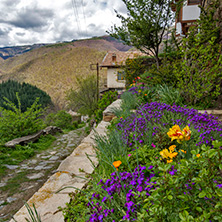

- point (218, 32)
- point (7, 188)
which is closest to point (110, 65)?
point (218, 32)

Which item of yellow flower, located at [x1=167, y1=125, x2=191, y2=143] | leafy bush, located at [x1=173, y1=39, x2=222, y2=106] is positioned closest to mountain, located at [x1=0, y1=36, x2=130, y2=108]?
leafy bush, located at [x1=173, y1=39, x2=222, y2=106]

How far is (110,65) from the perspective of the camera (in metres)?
16.8

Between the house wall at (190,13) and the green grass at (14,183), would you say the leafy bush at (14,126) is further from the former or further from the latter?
the house wall at (190,13)

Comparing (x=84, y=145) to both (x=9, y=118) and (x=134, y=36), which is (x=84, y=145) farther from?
(x=134, y=36)

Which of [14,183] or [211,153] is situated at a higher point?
[211,153]

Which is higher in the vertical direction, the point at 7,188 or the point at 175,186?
the point at 175,186

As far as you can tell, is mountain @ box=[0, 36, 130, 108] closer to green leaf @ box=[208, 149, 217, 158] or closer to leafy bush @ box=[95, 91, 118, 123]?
leafy bush @ box=[95, 91, 118, 123]

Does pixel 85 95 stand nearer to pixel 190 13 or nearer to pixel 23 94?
pixel 23 94

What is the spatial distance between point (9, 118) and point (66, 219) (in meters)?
5.03

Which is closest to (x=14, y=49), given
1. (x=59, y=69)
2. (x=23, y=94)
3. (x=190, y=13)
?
(x=59, y=69)

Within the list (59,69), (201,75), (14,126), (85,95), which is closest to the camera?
(201,75)

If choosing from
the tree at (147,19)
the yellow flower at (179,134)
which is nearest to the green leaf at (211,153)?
the yellow flower at (179,134)

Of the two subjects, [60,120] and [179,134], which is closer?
[179,134]

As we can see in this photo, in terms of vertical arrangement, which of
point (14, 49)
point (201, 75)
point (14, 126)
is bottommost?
point (14, 126)
